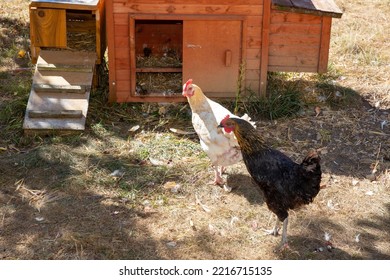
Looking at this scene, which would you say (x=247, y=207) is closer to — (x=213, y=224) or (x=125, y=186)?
(x=213, y=224)

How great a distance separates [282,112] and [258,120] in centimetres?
33

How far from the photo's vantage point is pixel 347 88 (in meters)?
7.61

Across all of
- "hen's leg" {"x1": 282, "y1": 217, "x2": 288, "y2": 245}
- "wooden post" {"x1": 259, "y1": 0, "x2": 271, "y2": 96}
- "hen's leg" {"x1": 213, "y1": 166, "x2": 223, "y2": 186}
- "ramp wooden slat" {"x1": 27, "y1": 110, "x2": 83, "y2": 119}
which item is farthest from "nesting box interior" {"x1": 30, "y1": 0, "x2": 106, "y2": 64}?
"hen's leg" {"x1": 282, "y1": 217, "x2": 288, "y2": 245}

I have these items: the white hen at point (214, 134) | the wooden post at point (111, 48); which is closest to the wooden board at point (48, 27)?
the wooden post at point (111, 48)

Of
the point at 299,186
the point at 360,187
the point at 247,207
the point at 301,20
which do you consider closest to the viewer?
the point at 299,186

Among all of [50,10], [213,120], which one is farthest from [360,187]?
[50,10]

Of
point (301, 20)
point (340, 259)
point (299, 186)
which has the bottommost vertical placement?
point (340, 259)

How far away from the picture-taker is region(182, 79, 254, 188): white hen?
5.26 meters

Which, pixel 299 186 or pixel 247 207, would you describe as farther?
pixel 247 207

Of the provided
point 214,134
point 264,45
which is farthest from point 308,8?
point 214,134

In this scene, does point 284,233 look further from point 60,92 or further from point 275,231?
point 60,92

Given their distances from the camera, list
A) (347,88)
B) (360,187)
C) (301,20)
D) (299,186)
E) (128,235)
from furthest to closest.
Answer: (347,88), (301,20), (360,187), (128,235), (299,186)

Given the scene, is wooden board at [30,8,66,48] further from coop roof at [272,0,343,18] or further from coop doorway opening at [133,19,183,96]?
coop roof at [272,0,343,18]

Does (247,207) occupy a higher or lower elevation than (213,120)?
lower
